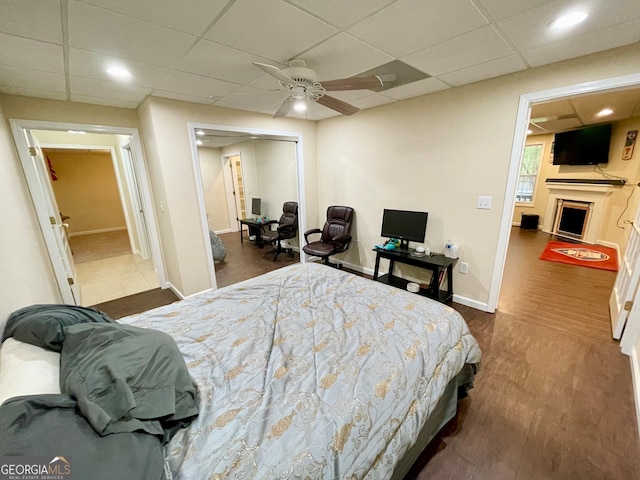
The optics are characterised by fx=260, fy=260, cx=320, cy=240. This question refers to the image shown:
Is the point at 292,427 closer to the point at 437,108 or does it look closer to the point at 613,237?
the point at 437,108

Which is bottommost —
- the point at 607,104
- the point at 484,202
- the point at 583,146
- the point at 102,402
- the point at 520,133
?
the point at 102,402

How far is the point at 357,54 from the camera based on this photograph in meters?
1.89

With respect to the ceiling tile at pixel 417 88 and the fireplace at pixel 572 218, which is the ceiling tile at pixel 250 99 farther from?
the fireplace at pixel 572 218

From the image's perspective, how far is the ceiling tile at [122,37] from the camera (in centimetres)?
137

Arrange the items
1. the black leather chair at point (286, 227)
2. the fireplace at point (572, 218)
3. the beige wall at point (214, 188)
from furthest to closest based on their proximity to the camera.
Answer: the beige wall at point (214, 188)
the fireplace at point (572, 218)
the black leather chair at point (286, 227)

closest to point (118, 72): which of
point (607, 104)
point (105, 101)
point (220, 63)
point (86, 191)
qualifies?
point (220, 63)

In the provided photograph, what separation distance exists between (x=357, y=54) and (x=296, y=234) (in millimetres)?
3180

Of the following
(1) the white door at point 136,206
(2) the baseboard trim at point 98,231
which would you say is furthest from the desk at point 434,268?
(2) the baseboard trim at point 98,231

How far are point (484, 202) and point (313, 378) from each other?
252 cm

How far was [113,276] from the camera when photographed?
4.16 m

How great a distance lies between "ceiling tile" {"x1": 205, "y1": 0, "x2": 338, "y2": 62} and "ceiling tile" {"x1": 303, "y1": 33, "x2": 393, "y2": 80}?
0.09 metres

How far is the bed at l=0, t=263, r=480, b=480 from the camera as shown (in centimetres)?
88

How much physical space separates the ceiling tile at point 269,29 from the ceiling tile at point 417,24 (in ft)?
0.82

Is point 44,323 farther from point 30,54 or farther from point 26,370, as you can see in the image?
point 30,54
